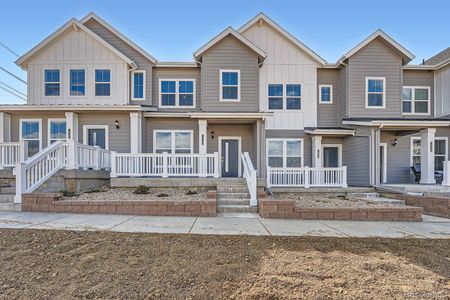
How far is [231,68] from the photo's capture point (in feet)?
43.7

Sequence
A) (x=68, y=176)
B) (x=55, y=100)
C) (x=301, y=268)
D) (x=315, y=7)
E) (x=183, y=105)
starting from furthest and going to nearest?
1. (x=315, y=7)
2. (x=183, y=105)
3. (x=55, y=100)
4. (x=68, y=176)
5. (x=301, y=268)

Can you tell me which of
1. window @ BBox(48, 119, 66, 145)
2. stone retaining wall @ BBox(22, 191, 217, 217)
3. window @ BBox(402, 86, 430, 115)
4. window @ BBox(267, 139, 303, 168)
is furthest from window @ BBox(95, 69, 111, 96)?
window @ BBox(402, 86, 430, 115)

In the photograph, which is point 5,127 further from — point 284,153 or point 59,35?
point 284,153

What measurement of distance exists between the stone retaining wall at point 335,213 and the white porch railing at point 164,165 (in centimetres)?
356

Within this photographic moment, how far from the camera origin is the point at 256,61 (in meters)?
13.3

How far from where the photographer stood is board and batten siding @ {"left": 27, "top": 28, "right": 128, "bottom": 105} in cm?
1293

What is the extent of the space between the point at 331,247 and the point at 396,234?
220 centimetres

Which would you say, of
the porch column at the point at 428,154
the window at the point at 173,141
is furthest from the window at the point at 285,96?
the porch column at the point at 428,154

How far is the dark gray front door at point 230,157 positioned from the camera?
45.3ft

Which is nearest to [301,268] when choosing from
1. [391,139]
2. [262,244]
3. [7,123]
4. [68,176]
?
[262,244]

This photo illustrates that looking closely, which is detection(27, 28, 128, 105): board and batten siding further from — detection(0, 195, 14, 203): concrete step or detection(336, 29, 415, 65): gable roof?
detection(336, 29, 415, 65): gable roof

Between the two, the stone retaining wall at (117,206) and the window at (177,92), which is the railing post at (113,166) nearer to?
the stone retaining wall at (117,206)

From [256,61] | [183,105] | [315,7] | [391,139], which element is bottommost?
[391,139]

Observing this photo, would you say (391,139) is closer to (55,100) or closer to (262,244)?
(262,244)
